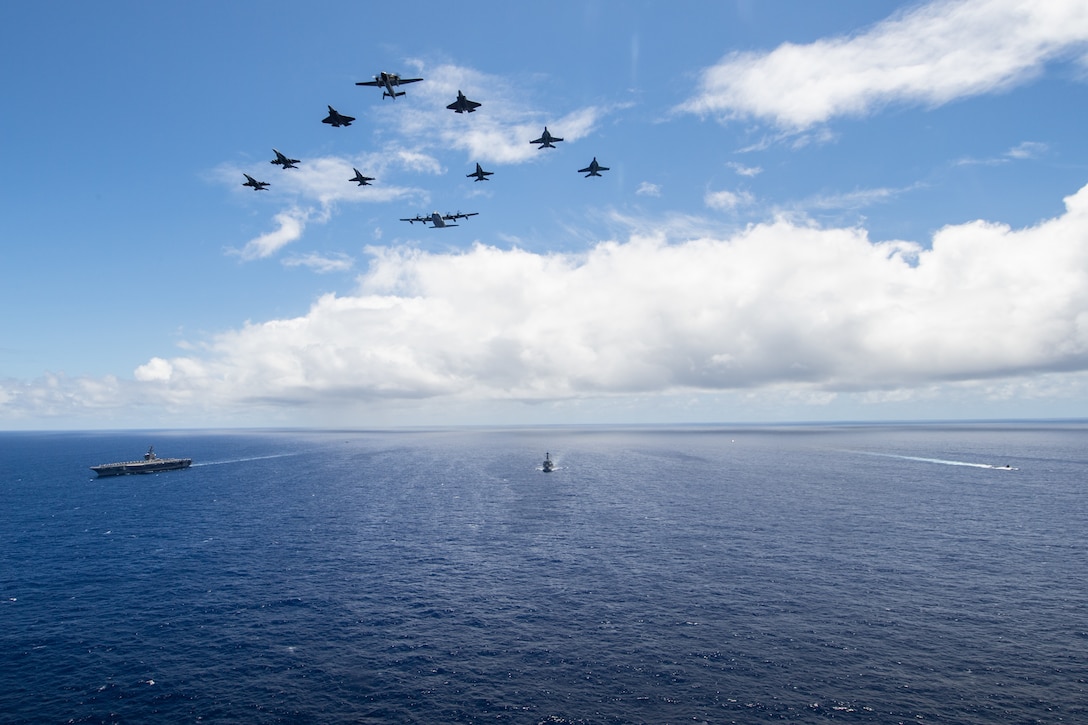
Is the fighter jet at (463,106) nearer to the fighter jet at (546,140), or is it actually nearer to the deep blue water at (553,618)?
the fighter jet at (546,140)

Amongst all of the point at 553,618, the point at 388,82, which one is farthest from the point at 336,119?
the point at 553,618

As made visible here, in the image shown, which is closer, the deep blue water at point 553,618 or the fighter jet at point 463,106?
the deep blue water at point 553,618

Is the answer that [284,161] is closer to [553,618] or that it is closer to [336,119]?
[336,119]

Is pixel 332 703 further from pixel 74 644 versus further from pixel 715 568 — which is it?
pixel 715 568

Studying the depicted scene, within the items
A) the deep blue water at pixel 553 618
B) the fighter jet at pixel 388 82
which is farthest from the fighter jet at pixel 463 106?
the deep blue water at pixel 553 618

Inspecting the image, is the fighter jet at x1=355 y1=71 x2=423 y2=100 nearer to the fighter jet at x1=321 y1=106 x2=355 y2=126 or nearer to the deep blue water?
the fighter jet at x1=321 y1=106 x2=355 y2=126

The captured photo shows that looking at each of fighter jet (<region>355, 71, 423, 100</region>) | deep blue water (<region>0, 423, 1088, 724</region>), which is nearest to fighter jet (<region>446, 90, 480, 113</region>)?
fighter jet (<region>355, 71, 423, 100</region>)
